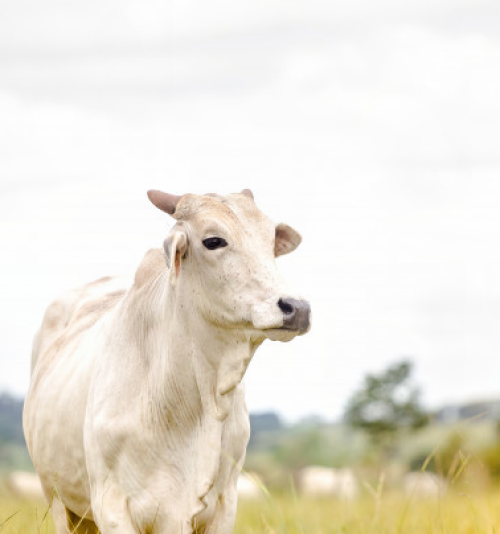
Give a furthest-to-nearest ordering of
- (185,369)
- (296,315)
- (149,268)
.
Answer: (149,268) → (185,369) → (296,315)

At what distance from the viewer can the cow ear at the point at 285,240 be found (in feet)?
18.5

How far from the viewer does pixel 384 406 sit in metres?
38.7

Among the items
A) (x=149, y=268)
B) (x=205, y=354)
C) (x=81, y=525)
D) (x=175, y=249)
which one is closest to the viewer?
(x=175, y=249)

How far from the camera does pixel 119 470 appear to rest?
5.57 m

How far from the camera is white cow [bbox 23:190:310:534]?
16.9 ft

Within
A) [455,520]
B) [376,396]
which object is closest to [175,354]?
[455,520]

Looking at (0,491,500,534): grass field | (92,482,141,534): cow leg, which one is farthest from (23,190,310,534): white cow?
(0,491,500,534): grass field

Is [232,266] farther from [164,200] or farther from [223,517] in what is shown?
[223,517]

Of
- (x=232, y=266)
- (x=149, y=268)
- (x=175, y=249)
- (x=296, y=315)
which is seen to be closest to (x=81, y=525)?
(x=149, y=268)

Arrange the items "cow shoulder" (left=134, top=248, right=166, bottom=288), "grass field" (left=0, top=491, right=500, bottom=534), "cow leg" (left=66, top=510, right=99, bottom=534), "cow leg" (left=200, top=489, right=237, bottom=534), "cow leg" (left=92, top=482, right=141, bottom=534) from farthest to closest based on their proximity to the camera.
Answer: "cow leg" (left=66, top=510, right=99, bottom=534) → "cow shoulder" (left=134, top=248, right=166, bottom=288) → "cow leg" (left=200, top=489, right=237, bottom=534) → "cow leg" (left=92, top=482, right=141, bottom=534) → "grass field" (left=0, top=491, right=500, bottom=534)

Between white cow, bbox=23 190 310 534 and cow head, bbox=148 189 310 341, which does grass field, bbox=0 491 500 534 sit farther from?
Result: cow head, bbox=148 189 310 341

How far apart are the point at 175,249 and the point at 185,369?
2.39ft

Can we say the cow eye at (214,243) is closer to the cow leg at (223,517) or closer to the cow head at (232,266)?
the cow head at (232,266)

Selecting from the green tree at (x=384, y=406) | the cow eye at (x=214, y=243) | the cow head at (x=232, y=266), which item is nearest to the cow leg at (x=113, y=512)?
the cow head at (x=232, y=266)
